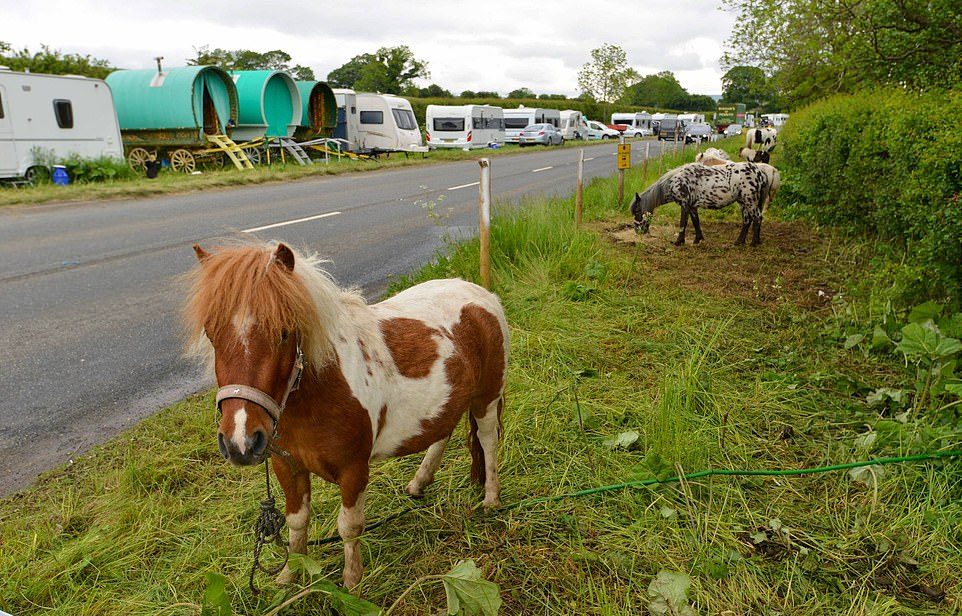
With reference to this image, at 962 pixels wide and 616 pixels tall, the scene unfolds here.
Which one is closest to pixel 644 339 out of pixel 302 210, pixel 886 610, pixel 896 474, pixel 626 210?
pixel 896 474

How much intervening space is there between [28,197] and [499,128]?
86.9ft

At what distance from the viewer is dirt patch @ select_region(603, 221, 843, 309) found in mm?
6793

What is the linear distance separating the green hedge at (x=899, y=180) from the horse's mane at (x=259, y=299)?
4.38 metres

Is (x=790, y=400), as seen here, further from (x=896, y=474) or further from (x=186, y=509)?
(x=186, y=509)

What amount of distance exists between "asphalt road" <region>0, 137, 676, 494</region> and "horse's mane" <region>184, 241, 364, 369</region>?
1368mm

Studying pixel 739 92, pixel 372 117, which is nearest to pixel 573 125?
pixel 372 117

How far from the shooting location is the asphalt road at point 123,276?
4.15 metres

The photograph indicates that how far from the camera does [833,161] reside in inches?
344

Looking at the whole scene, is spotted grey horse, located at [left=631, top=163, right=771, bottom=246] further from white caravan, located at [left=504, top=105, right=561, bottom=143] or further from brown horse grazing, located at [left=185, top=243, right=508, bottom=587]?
white caravan, located at [left=504, top=105, right=561, bottom=143]

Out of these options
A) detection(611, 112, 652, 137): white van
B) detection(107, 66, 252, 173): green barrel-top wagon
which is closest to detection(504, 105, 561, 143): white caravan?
detection(611, 112, 652, 137): white van

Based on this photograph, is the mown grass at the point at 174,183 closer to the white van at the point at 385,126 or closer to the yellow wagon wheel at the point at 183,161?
the yellow wagon wheel at the point at 183,161

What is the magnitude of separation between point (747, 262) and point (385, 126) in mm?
21359

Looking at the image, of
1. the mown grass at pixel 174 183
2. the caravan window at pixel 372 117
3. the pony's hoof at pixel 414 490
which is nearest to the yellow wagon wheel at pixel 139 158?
the mown grass at pixel 174 183

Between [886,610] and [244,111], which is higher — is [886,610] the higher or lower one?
the lower one
